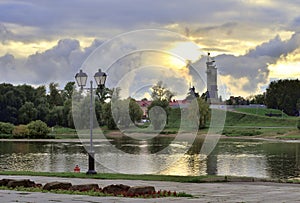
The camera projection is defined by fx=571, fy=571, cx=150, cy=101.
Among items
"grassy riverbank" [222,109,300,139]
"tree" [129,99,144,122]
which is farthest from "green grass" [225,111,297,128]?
"tree" [129,99,144,122]

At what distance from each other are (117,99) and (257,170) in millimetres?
15126

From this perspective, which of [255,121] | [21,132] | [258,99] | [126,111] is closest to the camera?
[126,111]

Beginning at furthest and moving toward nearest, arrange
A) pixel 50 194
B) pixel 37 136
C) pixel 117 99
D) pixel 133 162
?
pixel 37 136
pixel 133 162
pixel 117 99
pixel 50 194

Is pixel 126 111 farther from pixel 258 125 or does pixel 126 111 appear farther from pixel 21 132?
pixel 258 125

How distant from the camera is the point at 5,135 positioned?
11156cm

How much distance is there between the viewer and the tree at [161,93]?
3055cm

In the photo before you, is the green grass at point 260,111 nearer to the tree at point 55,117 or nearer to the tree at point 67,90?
the tree at point 67,90

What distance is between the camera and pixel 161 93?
106 feet

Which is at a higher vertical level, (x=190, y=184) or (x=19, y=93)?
(x=19, y=93)

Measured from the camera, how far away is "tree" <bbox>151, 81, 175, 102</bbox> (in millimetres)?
30553

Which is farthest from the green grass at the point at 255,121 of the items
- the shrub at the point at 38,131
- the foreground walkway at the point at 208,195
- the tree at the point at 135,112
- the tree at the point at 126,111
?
the foreground walkway at the point at 208,195

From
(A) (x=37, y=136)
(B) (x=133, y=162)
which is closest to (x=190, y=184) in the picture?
(B) (x=133, y=162)

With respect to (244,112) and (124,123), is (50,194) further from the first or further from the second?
(244,112)

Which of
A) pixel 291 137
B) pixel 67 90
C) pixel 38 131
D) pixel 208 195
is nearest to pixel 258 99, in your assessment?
pixel 67 90
